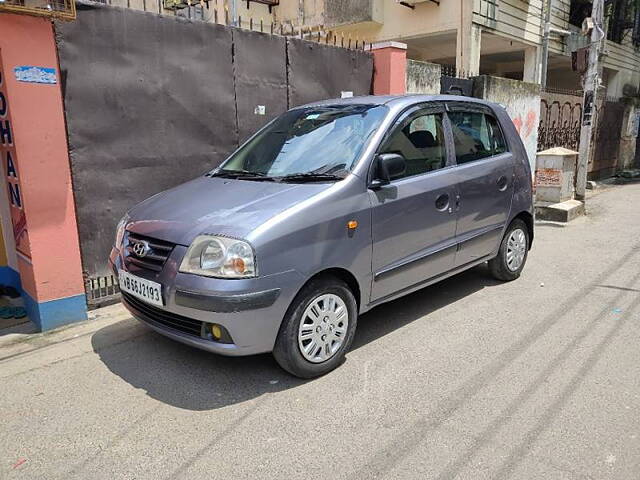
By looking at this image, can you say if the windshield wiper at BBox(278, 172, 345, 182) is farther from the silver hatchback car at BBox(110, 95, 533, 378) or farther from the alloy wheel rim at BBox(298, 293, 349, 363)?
the alloy wheel rim at BBox(298, 293, 349, 363)

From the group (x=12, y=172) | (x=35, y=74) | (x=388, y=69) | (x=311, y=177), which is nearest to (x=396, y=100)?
(x=311, y=177)

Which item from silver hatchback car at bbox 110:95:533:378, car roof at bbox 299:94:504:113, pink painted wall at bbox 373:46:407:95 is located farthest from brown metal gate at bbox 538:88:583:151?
car roof at bbox 299:94:504:113

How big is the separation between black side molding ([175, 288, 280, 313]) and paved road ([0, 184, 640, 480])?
64 centimetres

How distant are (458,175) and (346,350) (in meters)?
1.85

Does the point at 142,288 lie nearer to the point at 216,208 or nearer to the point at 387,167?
the point at 216,208

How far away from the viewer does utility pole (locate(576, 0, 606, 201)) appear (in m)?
8.97

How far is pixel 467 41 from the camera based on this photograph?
12.5 metres

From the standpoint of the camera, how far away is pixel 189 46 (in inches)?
203

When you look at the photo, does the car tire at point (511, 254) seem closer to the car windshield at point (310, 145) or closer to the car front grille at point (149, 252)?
the car windshield at point (310, 145)

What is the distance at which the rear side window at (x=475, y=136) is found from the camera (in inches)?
181

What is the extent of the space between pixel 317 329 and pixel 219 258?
0.83 metres

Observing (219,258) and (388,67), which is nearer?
(219,258)

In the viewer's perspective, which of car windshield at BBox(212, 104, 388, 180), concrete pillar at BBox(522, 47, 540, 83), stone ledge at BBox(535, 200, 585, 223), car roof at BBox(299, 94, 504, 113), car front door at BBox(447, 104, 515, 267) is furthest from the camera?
concrete pillar at BBox(522, 47, 540, 83)

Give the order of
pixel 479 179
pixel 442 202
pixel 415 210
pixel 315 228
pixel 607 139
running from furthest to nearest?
pixel 607 139 → pixel 479 179 → pixel 442 202 → pixel 415 210 → pixel 315 228
